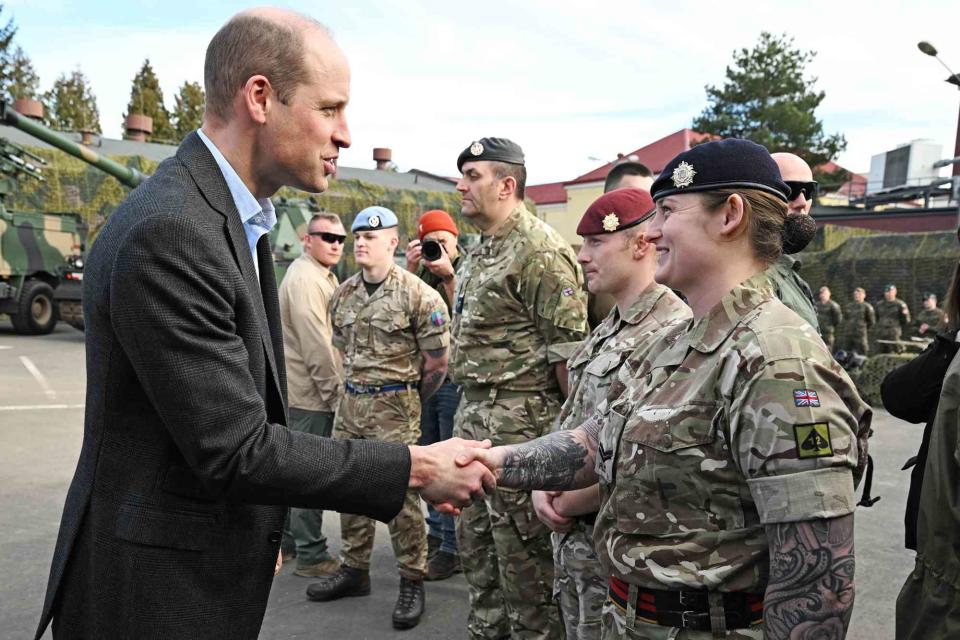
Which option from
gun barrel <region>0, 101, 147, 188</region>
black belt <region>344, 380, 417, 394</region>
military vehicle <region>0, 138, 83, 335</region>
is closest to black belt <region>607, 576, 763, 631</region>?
black belt <region>344, 380, 417, 394</region>

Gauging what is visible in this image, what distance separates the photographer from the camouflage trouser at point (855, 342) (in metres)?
13.5

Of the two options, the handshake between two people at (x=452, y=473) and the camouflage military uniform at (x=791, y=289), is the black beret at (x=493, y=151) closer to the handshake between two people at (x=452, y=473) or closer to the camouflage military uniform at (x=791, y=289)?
the camouflage military uniform at (x=791, y=289)

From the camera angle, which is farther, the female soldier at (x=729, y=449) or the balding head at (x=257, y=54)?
the balding head at (x=257, y=54)

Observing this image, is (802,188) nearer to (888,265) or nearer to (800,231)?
(800,231)

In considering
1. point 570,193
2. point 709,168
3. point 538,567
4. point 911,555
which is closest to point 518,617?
point 538,567

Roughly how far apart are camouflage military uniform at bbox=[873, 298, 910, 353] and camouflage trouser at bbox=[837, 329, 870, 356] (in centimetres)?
24

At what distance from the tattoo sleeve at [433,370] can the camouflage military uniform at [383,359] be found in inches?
1.5

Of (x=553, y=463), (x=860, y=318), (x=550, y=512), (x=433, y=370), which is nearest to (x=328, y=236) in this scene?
(x=433, y=370)

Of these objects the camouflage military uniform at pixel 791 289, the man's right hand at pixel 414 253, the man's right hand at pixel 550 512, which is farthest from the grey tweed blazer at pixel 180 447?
the man's right hand at pixel 414 253

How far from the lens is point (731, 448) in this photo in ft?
5.20

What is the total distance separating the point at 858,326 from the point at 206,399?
45.8 feet

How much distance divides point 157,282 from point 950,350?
259 centimetres

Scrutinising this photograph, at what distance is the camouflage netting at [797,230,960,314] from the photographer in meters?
13.8

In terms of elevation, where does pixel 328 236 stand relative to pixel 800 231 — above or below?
below
